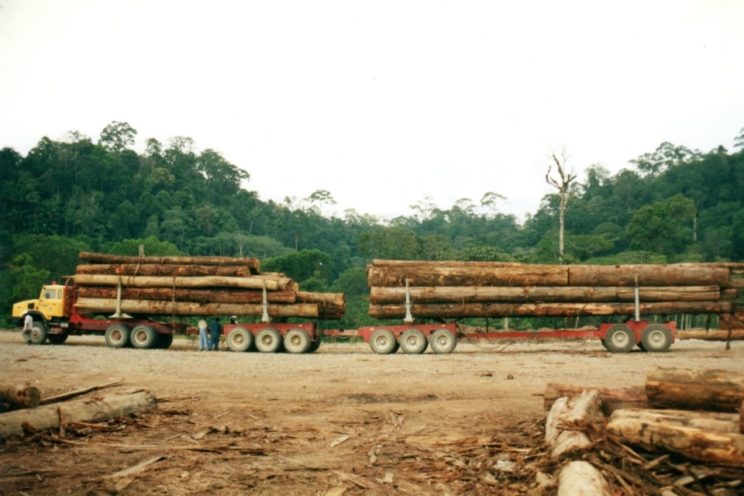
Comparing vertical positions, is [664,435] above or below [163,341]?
above

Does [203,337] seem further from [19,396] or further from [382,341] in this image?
[19,396]

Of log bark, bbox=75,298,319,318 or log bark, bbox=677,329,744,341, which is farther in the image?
log bark, bbox=677,329,744,341

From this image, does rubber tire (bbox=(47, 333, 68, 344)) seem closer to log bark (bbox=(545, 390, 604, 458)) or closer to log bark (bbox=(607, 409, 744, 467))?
log bark (bbox=(545, 390, 604, 458))

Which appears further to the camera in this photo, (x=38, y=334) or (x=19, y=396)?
(x=38, y=334)

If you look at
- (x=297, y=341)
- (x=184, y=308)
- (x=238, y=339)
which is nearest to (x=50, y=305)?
(x=184, y=308)

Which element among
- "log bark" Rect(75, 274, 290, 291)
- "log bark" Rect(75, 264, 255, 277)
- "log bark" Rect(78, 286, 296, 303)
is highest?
"log bark" Rect(75, 264, 255, 277)

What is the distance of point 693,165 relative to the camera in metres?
84.1

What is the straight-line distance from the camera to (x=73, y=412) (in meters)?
7.57

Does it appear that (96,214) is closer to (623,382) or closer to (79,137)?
(79,137)

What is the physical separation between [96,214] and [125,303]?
63.7 metres

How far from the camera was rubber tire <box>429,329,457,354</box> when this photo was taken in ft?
66.7

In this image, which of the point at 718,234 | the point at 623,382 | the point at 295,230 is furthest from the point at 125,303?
the point at 295,230

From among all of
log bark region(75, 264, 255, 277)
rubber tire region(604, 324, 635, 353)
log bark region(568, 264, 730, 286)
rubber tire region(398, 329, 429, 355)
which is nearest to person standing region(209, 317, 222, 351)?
log bark region(75, 264, 255, 277)

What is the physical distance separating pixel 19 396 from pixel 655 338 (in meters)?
18.1
